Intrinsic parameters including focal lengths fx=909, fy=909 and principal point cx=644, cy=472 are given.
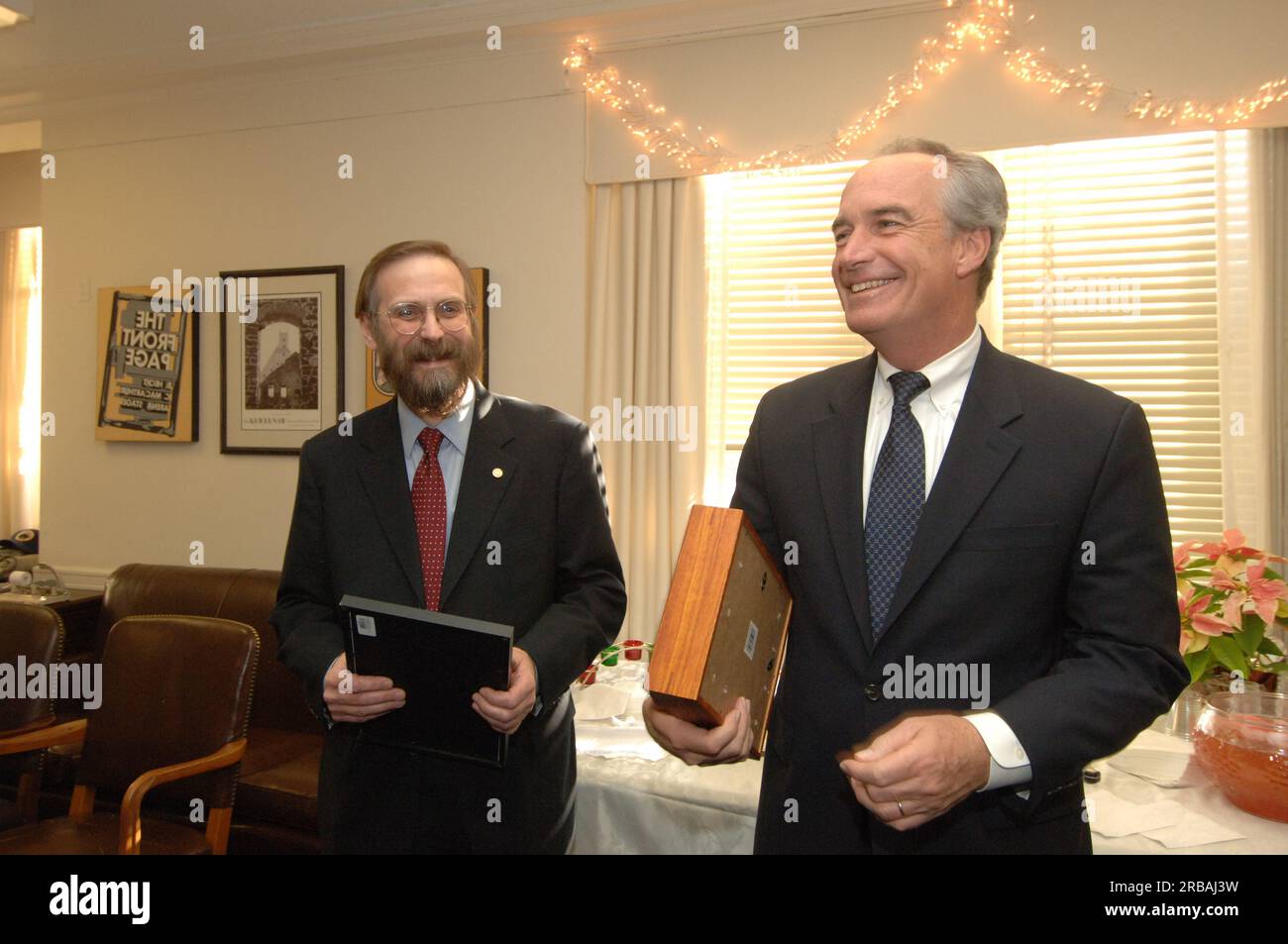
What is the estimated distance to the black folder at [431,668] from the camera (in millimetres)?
1572

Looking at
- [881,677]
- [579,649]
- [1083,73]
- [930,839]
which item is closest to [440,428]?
[579,649]

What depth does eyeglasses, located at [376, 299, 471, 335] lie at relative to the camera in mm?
1985

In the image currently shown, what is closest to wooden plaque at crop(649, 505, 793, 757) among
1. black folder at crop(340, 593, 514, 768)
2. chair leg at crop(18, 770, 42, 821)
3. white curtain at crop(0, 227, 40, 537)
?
black folder at crop(340, 593, 514, 768)

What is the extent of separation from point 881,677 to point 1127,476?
1.50 feet

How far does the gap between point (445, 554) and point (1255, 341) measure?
3167 mm

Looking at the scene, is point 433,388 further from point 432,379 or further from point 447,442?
point 447,442

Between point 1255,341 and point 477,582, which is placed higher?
point 1255,341

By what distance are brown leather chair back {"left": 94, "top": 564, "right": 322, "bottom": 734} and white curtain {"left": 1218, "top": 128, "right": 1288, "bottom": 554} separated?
12.7 feet

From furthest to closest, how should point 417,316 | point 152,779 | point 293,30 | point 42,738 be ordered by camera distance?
point 293,30 < point 42,738 < point 152,779 < point 417,316

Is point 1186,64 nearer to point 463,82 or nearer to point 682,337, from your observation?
point 682,337

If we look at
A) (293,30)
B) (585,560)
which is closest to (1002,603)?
(585,560)

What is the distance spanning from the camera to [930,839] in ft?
4.42

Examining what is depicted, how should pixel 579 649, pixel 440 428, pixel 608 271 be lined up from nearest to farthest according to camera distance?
1. pixel 579 649
2. pixel 440 428
3. pixel 608 271

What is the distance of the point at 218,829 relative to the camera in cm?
279
